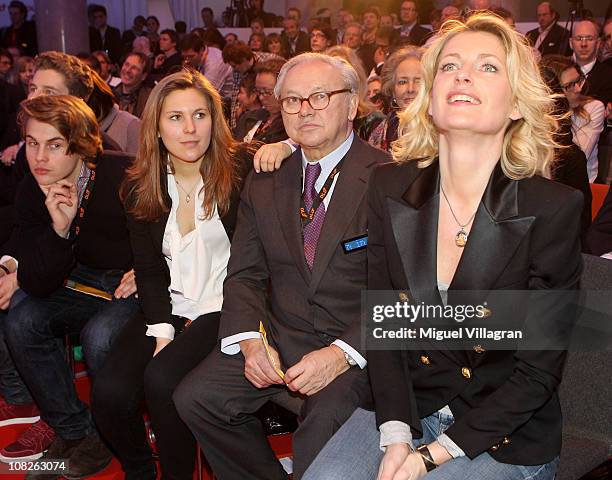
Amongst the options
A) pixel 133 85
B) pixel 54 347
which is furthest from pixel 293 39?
pixel 54 347

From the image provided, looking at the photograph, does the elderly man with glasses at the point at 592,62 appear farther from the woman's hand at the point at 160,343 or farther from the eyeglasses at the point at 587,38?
the woman's hand at the point at 160,343

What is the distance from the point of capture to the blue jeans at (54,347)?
3.35m

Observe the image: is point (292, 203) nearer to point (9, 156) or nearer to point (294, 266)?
point (294, 266)

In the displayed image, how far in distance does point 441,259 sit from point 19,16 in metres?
12.7

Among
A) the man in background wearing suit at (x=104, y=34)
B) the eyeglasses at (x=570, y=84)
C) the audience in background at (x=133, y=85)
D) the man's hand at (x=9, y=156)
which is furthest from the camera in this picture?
the man in background wearing suit at (x=104, y=34)

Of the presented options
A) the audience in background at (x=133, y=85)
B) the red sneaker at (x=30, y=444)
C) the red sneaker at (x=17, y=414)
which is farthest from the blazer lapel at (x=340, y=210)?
the audience in background at (x=133, y=85)

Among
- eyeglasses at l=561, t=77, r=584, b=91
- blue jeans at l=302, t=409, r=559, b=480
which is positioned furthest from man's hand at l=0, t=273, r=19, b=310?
eyeglasses at l=561, t=77, r=584, b=91

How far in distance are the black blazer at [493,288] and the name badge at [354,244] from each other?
446 millimetres

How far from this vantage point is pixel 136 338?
10.2 feet

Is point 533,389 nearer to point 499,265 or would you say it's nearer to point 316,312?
point 499,265

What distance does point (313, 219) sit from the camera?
2.77 m

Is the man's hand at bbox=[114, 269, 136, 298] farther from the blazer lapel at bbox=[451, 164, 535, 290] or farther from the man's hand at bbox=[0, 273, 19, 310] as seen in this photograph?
the blazer lapel at bbox=[451, 164, 535, 290]

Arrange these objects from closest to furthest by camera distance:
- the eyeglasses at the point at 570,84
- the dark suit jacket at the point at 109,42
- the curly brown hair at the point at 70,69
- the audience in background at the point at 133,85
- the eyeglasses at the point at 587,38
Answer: the curly brown hair at the point at 70,69 < the eyeglasses at the point at 570,84 < the eyeglasses at the point at 587,38 < the audience in background at the point at 133,85 < the dark suit jacket at the point at 109,42

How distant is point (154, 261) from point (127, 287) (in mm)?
284
